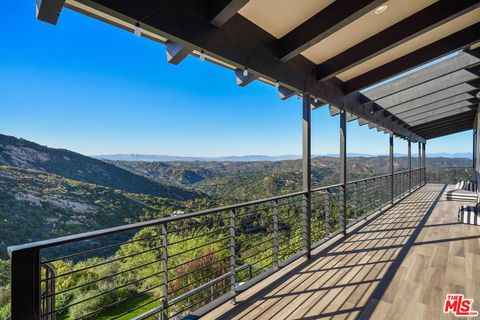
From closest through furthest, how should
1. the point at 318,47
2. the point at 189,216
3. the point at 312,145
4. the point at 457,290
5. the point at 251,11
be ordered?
the point at 189,216, the point at 251,11, the point at 457,290, the point at 318,47, the point at 312,145

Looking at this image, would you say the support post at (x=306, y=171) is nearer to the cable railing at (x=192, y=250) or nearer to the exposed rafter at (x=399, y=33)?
the cable railing at (x=192, y=250)

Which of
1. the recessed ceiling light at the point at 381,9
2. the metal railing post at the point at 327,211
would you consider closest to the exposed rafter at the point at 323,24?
the recessed ceiling light at the point at 381,9

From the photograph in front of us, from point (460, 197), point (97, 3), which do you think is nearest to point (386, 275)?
point (97, 3)

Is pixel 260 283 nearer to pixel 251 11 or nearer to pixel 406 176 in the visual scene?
pixel 251 11

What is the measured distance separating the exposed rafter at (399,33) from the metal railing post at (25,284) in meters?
3.12

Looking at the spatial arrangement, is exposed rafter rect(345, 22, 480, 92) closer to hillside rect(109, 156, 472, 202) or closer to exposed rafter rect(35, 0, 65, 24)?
exposed rafter rect(35, 0, 65, 24)

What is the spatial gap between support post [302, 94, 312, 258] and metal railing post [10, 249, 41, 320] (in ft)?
8.53

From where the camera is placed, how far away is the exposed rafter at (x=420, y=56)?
2814mm

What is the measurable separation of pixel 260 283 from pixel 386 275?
130cm

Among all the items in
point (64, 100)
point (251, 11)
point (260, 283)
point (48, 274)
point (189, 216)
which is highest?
point (64, 100)

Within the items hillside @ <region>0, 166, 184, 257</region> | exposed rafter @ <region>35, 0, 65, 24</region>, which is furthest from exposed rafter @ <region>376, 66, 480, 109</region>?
hillside @ <region>0, 166, 184, 257</region>

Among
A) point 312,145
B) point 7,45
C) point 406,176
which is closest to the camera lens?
point 312,145

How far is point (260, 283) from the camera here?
8.21 feet

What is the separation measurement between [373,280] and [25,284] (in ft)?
8.93
